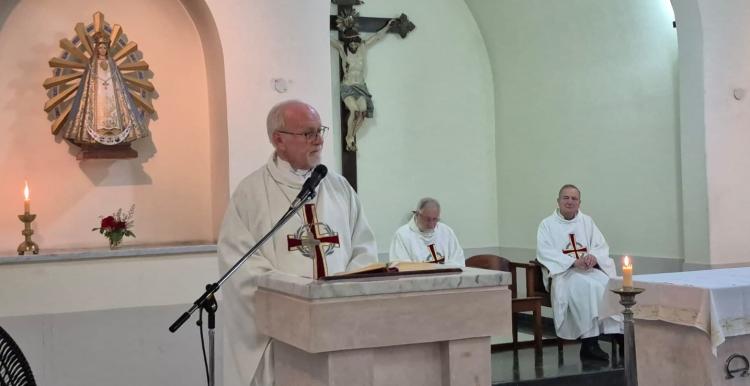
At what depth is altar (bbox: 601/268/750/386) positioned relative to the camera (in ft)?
16.3

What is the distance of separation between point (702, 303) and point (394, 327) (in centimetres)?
257

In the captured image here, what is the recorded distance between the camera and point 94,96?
6.61m

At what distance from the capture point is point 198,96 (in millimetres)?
7195

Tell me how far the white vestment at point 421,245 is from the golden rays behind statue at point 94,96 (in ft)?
8.69

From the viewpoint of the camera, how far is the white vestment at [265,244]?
367 centimetres

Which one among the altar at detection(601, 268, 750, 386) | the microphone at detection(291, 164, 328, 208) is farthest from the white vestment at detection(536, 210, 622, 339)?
the microphone at detection(291, 164, 328, 208)

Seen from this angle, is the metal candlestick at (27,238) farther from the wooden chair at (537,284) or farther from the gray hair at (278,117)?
the wooden chair at (537,284)

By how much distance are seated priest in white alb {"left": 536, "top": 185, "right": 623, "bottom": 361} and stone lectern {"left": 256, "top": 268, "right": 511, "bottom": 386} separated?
4.85 meters

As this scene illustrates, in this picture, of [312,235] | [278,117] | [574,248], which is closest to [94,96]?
[278,117]

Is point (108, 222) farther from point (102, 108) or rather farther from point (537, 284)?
point (537, 284)

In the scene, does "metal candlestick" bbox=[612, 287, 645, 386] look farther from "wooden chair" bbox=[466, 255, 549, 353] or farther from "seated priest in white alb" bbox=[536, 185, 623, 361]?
"seated priest in white alb" bbox=[536, 185, 623, 361]

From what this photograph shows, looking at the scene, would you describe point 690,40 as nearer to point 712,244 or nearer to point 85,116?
point 712,244

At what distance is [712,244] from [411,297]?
5933mm

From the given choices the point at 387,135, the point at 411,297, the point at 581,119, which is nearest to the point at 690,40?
the point at 581,119
